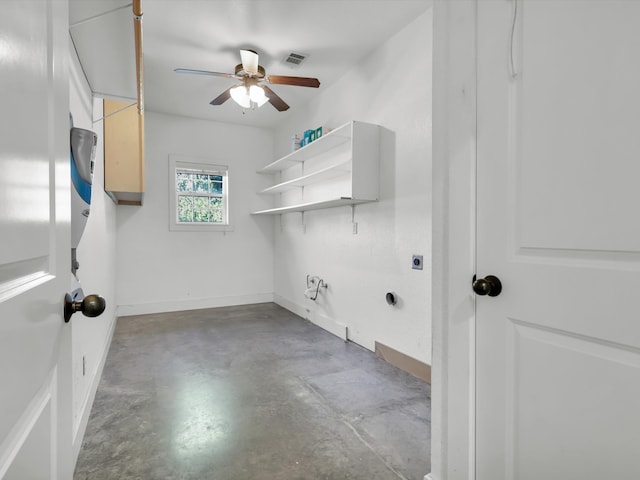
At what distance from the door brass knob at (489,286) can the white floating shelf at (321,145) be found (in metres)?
2.29

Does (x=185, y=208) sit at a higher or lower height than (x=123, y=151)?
lower

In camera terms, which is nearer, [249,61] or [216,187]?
[249,61]

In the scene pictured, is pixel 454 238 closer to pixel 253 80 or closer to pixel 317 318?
pixel 253 80

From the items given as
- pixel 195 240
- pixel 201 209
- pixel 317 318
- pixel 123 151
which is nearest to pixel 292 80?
pixel 123 151

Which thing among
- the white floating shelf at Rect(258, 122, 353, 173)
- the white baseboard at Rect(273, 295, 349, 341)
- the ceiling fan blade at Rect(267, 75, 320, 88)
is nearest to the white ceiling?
the ceiling fan blade at Rect(267, 75, 320, 88)

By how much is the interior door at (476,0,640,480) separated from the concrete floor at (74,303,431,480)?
79 centimetres

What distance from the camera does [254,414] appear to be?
214cm

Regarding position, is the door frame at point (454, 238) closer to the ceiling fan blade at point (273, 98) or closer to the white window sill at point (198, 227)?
the ceiling fan blade at point (273, 98)

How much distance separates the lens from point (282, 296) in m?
5.29

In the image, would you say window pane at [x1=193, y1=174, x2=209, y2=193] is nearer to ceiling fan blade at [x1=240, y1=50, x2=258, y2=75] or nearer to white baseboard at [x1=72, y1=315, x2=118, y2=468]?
ceiling fan blade at [x1=240, y1=50, x2=258, y2=75]

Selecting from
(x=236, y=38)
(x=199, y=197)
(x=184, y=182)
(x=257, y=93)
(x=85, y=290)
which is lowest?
(x=85, y=290)

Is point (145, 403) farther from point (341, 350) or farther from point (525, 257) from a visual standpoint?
point (525, 257)

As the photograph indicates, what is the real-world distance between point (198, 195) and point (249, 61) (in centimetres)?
275

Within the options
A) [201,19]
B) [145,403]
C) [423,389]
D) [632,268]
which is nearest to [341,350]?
[423,389]
